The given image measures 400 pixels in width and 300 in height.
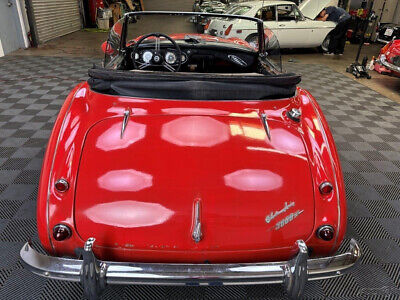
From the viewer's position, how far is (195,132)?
161 cm

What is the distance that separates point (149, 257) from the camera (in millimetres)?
1403

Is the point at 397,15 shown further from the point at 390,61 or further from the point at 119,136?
the point at 119,136

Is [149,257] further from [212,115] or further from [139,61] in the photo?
[139,61]

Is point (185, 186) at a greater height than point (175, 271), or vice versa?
point (185, 186)

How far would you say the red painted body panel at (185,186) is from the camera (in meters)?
1.38

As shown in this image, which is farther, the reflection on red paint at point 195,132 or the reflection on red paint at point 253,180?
the reflection on red paint at point 195,132

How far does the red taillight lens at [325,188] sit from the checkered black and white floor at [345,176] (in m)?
0.67

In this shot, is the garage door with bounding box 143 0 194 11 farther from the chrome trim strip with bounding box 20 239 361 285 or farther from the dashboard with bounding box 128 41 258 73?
the chrome trim strip with bounding box 20 239 361 285

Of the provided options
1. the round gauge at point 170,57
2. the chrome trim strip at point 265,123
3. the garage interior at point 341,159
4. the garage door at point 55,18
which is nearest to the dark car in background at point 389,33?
the garage interior at point 341,159

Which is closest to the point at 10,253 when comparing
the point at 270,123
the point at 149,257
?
the point at 149,257

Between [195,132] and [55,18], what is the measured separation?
1068cm

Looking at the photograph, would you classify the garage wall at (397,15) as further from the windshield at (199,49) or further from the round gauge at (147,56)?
the round gauge at (147,56)

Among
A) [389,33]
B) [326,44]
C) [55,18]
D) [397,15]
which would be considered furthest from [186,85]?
[397,15]

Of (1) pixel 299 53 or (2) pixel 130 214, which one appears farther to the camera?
(1) pixel 299 53
